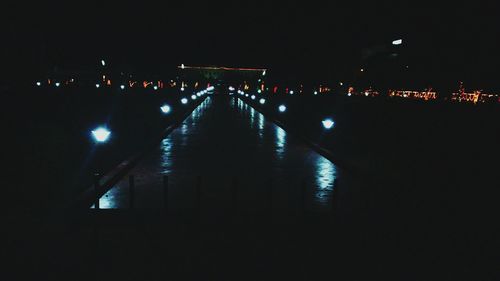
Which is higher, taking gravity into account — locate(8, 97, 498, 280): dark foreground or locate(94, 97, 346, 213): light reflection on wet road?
locate(8, 97, 498, 280): dark foreground

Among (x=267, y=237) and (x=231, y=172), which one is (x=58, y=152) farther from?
(x=267, y=237)

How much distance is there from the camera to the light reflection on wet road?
980cm

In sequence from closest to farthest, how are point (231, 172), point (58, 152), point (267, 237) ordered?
point (267, 237), point (231, 172), point (58, 152)

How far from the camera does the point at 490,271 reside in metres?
6.26

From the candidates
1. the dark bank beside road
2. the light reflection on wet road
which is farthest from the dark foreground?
the dark bank beside road

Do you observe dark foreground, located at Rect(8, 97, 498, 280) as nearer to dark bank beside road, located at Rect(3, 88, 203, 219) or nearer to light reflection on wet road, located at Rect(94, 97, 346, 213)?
light reflection on wet road, located at Rect(94, 97, 346, 213)

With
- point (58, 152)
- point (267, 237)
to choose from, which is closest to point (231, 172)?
point (58, 152)

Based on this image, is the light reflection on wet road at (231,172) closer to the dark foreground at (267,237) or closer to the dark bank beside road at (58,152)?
the dark foreground at (267,237)

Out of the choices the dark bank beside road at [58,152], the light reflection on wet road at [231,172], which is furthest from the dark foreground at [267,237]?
the dark bank beside road at [58,152]

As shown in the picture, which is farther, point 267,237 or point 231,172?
point 231,172

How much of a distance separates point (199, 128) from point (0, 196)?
16.2 m

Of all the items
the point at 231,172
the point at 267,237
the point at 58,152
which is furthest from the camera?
the point at 58,152

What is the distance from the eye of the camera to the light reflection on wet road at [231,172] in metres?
9.80

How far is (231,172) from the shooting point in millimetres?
12984
